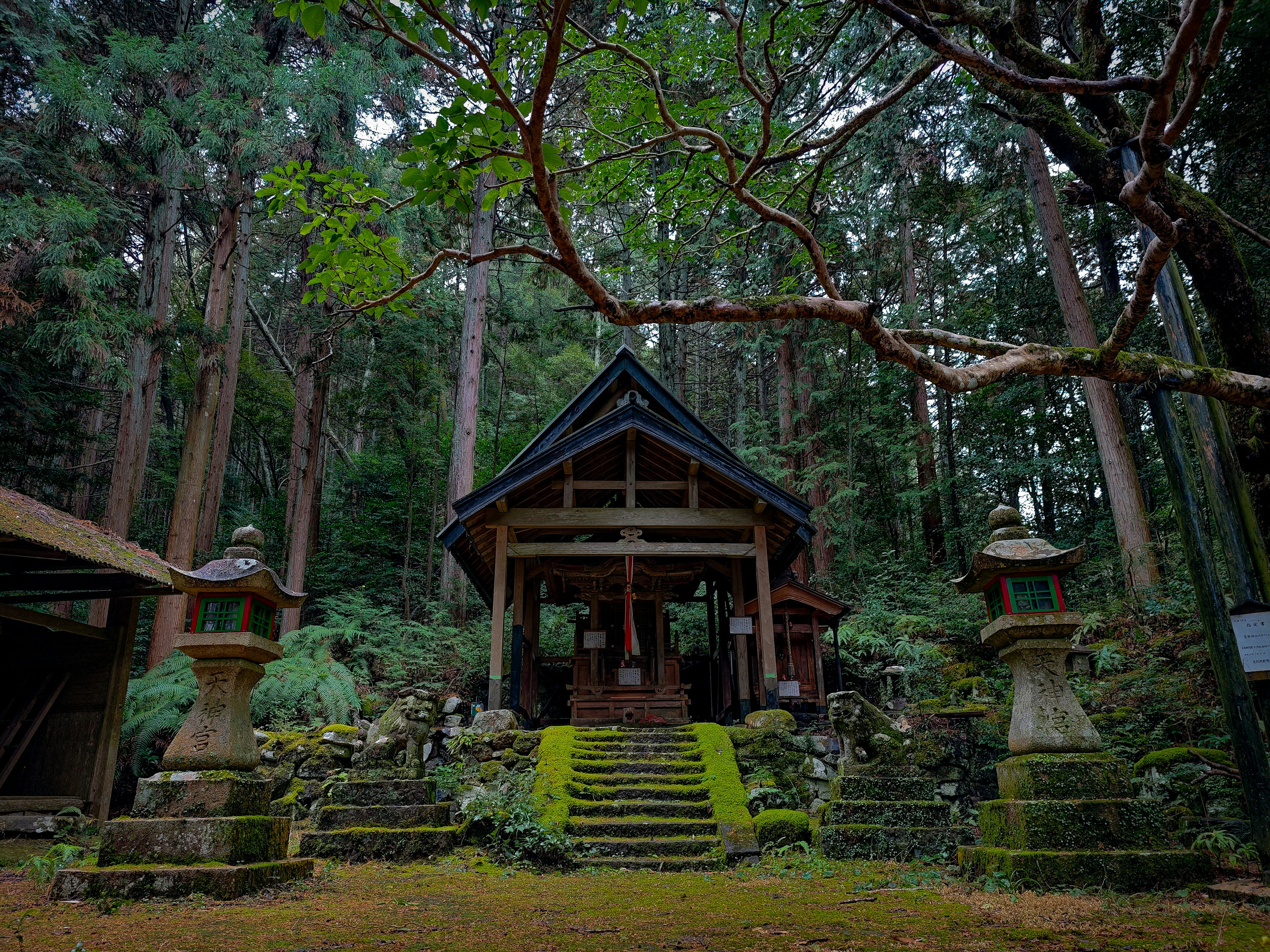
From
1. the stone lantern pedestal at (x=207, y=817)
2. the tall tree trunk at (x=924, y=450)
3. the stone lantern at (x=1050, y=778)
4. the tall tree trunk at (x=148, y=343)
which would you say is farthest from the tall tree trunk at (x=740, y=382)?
the stone lantern pedestal at (x=207, y=817)

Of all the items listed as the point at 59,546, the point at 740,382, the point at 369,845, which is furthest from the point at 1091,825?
the point at 740,382

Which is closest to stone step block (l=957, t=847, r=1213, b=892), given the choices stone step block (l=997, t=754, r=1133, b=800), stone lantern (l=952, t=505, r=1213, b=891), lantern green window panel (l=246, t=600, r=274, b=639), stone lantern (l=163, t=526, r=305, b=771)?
stone lantern (l=952, t=505, r=1213, b=891)

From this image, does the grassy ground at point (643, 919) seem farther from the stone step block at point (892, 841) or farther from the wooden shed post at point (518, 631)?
the wooden shed post at point (518, 631)

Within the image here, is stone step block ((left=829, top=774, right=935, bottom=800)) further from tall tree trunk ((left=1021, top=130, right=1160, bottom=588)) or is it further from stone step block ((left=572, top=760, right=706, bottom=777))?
tall tree trunk ((left=1021, top=130, right=1160, bottom=588))

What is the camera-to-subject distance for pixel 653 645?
15.2m

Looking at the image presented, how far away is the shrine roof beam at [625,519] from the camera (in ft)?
39.7

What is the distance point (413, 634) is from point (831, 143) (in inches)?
622

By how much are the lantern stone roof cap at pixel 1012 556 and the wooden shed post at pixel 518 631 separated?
7889 millimetres

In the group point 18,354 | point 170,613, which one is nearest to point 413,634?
point 170,613

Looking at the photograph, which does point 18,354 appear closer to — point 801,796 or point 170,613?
point 170,613

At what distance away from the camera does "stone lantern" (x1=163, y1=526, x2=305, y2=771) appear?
540 centimetres

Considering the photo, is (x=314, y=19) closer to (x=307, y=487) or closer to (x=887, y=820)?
(x=887, y=820)

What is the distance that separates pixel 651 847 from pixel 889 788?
2.34 metres

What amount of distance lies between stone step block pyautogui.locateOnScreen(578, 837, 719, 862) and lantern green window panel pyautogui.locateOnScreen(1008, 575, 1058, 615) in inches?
147
